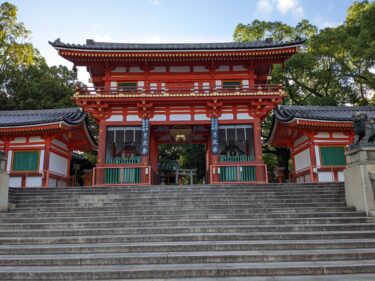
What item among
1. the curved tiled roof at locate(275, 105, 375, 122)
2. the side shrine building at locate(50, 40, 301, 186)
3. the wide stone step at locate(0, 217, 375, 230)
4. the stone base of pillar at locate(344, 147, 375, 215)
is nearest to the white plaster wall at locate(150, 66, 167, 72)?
the side shrine building at locate(50, 40, 301, 186)

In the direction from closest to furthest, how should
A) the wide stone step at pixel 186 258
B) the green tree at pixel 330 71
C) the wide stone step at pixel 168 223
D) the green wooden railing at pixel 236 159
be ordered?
the wide stone step at pixel 186 258 < the wide stone step at pixel 168 223 < the green wooden railing at pixel 236 159 < the green tree at pixel 330 71

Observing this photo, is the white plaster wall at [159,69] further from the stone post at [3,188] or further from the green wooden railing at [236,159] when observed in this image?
the stone post at [3,188]

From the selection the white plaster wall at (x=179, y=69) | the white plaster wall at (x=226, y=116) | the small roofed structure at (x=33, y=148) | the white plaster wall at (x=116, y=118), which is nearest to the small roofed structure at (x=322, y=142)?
the white plaster wall at (x=226, y=116)

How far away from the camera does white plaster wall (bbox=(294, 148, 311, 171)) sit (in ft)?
56.3

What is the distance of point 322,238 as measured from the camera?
7258mm

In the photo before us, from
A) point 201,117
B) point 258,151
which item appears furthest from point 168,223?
point 201,117

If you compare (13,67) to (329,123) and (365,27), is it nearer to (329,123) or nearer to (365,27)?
(329,123)

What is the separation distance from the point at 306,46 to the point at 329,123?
15.7 meters

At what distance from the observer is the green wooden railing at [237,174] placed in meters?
15.2

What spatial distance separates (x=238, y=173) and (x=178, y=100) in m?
5.01

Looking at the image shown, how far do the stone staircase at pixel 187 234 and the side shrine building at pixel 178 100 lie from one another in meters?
3.51

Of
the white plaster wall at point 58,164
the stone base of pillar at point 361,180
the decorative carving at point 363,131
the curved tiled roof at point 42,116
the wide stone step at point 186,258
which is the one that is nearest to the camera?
the wide stone step at point 186,258

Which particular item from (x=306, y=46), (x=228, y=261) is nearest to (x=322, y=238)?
(x=228, y=261)

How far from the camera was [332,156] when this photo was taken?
54.1 ft
